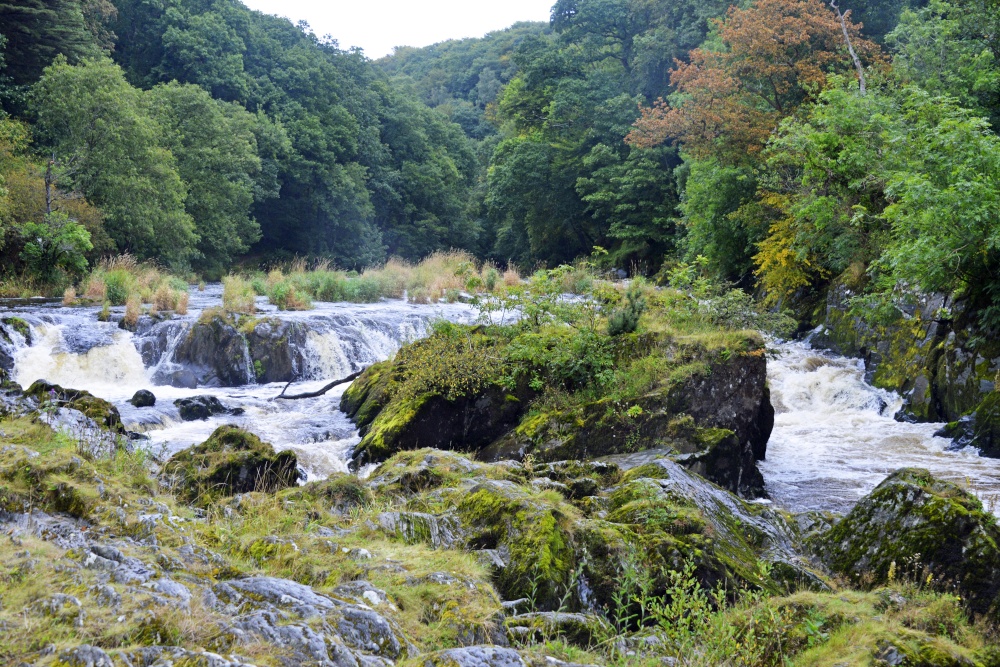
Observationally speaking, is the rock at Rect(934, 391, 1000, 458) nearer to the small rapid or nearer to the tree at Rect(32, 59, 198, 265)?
the small rapid

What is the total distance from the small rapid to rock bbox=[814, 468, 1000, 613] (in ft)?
8.08

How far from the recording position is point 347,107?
144 ft

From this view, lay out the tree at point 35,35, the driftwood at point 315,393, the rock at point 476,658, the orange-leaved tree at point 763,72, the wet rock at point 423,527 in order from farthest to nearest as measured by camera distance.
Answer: the tree at point 35,35
the orange-leaved tree at point 763,72
the driftwood at point 315,393
the wet rock at point 423,527
the rock at point 476,658

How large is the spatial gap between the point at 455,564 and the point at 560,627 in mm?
751

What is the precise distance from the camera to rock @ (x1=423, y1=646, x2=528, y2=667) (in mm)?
3256

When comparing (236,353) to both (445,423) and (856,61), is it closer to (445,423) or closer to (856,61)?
(445,423)

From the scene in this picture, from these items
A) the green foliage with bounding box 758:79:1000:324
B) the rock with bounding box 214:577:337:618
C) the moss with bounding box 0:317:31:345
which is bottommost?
the moss with bounding box 0:317:31:345

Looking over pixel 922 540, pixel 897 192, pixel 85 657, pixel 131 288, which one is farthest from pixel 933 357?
pixel 131 288

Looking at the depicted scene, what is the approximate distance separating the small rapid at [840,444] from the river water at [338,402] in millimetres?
18

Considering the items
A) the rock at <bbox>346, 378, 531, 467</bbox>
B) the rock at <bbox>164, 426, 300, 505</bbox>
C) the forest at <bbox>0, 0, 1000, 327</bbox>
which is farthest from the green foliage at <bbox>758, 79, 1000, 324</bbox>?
the rock at <bbox>164, 426, 300, 505</bbox>

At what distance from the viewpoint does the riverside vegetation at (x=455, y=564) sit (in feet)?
10.9

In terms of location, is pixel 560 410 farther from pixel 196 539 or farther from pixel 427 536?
pixel 196 539

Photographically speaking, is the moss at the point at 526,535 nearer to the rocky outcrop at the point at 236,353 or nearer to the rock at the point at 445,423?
the rock at the point at 445,423

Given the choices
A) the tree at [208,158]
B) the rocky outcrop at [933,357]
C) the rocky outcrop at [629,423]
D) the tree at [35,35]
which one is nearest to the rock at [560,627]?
the rocky outcrop at [629,423]
